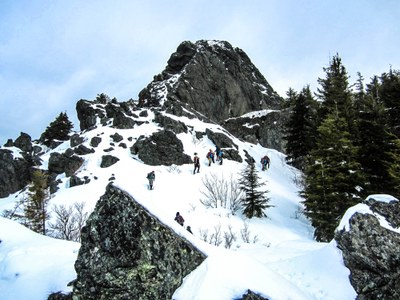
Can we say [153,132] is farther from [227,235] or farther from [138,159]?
[227,235]

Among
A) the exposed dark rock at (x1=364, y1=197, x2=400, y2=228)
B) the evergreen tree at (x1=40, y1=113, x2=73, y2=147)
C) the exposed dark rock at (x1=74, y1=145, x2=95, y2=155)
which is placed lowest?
the exposed dark rock at (x1=364, y1=197, x2=400, y2=228)

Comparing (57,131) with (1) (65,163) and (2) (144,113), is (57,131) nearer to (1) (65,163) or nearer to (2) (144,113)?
(2) (144,113)

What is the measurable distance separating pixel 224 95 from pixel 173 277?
59.1 meters

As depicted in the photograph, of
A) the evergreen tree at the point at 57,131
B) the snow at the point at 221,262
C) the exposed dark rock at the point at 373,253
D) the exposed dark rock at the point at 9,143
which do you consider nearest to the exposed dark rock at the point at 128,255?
the snow at the point at 221,262

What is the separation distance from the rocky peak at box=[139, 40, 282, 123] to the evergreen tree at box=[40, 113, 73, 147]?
14256 mm

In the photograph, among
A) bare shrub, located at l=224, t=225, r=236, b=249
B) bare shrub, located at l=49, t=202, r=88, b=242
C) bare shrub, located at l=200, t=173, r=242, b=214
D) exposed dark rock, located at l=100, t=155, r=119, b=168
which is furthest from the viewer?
exposed dark rock, located at l=100, t=155, r=119, b=168

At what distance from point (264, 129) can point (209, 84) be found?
55.2ft

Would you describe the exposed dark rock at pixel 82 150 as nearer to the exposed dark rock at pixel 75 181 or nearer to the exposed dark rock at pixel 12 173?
the exposed dark rock at pixel 75 181

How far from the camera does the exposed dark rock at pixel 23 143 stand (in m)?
44.9

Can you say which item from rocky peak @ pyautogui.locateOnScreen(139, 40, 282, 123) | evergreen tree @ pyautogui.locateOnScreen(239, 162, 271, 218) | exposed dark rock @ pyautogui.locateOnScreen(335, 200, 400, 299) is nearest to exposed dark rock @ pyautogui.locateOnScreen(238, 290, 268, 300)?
exposed dark rock @ pyautogui.locateOnScreen(335, 200, 400, 299)

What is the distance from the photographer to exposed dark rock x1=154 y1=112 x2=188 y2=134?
128 ft

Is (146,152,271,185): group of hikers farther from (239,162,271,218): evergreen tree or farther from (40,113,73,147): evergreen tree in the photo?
(40,113,73,147): evergreen tree

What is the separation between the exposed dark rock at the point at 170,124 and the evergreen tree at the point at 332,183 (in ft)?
69.0

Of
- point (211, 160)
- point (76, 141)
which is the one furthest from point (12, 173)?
point (211, 160)
